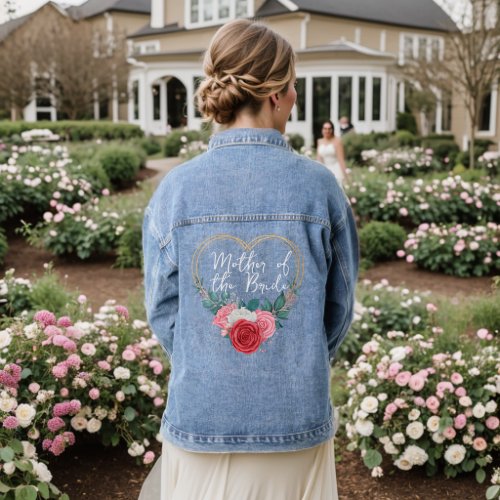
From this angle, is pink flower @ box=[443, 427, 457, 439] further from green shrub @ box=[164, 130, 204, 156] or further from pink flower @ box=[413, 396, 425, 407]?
green shrub @ box=[164, 130, 204, 156]

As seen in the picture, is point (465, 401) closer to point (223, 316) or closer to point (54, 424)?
point (54, 424)

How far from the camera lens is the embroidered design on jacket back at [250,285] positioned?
1802 mm

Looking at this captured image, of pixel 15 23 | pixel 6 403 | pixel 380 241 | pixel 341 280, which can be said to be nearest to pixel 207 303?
pixel 341 280

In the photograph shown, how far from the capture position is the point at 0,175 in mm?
10648

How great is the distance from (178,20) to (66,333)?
2995cm

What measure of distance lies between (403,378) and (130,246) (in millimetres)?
6264

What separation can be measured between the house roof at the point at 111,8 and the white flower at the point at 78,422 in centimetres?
3458

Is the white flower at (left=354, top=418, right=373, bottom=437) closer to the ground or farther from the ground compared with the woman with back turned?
closer to the ground

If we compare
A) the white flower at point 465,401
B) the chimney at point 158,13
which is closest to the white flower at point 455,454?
the white flower at point 465,401

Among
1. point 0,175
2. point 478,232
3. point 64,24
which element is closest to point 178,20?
point 64,24

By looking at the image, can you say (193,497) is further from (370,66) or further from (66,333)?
(370,66)

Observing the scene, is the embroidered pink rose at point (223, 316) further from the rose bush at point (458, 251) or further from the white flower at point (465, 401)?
the rose bush at point (458, 251)

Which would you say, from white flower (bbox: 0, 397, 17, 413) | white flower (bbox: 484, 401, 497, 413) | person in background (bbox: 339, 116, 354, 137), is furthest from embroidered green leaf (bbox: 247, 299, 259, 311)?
person in background (bbox: 339, 116, 354, 137)

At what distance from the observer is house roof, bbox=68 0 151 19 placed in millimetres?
36000
